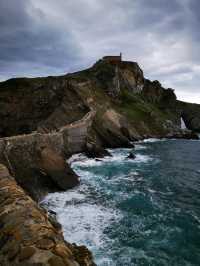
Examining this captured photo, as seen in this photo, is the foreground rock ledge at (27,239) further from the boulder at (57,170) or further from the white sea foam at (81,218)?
the boulder at (57,170)

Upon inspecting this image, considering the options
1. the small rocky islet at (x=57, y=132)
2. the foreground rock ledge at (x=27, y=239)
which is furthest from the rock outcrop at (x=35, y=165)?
the foreground rock ledge at (x=27, y=239)

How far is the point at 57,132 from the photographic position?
149 ft

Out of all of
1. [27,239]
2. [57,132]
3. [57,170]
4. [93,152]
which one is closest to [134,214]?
[57,170]

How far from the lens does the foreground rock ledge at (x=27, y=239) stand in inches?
244

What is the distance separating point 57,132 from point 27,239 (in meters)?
39.1

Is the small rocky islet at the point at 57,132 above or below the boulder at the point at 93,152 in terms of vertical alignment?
above

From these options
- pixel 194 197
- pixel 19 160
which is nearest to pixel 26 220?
pixel 19 160

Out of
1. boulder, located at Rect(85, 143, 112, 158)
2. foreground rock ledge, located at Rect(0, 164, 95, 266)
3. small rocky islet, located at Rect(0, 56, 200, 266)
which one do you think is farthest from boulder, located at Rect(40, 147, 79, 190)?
foreground rock ledge, located at Rect(0, 164, 95, 266)

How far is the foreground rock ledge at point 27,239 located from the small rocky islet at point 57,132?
0.02 meters

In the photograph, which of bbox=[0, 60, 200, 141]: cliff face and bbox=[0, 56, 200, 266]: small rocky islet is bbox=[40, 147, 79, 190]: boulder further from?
bbox=[0, 60, 200, 141]: cliff face

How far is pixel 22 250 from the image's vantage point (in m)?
6.44

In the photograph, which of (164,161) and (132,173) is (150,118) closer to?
(164,161)

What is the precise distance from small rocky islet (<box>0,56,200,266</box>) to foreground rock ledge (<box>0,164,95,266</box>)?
23mm

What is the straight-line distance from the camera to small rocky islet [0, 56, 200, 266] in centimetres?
712
